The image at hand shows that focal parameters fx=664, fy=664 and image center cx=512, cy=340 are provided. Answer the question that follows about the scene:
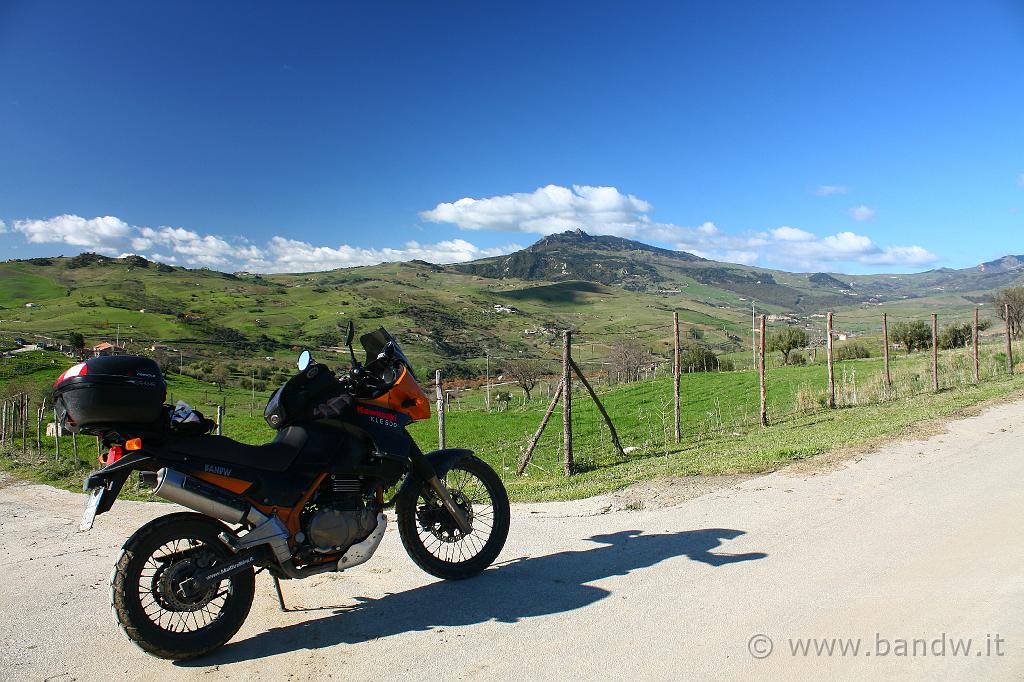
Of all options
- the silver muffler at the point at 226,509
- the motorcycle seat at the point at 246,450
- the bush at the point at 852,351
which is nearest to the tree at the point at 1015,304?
the bush at the point at 852,351

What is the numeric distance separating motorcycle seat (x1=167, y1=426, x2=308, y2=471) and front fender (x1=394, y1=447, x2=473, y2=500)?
0.97 m

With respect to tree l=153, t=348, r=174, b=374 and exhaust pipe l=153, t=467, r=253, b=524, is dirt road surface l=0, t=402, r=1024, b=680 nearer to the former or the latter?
exhaust pipe l=153, t=467, r=253, b=524

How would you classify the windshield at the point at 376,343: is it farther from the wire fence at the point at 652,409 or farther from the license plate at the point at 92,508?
the wire fence at the point at 652,409

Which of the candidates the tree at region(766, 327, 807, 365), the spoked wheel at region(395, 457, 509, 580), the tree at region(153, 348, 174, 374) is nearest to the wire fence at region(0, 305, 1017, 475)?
the spoked wheel at region(395, 457, 509, 580)

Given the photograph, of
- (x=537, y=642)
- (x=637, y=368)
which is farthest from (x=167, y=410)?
(x=637, y=368)

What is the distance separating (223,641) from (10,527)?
5.86 m

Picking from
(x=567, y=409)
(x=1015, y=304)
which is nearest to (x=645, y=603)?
(x=567, y=409)

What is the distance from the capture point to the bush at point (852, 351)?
150 ft

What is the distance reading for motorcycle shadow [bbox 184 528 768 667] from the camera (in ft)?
13.4

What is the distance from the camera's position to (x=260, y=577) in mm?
5391

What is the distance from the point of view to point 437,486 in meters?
5.18

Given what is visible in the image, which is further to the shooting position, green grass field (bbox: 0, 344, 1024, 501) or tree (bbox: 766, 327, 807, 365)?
tree (bbox: 766, 327, 807, 365)

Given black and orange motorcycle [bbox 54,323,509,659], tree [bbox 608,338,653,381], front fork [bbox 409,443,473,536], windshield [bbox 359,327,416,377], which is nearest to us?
black and orange motorcycle [bbox 54,323,509,659]

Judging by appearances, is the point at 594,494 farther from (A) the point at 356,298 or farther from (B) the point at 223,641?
(A) the point at 356,298
